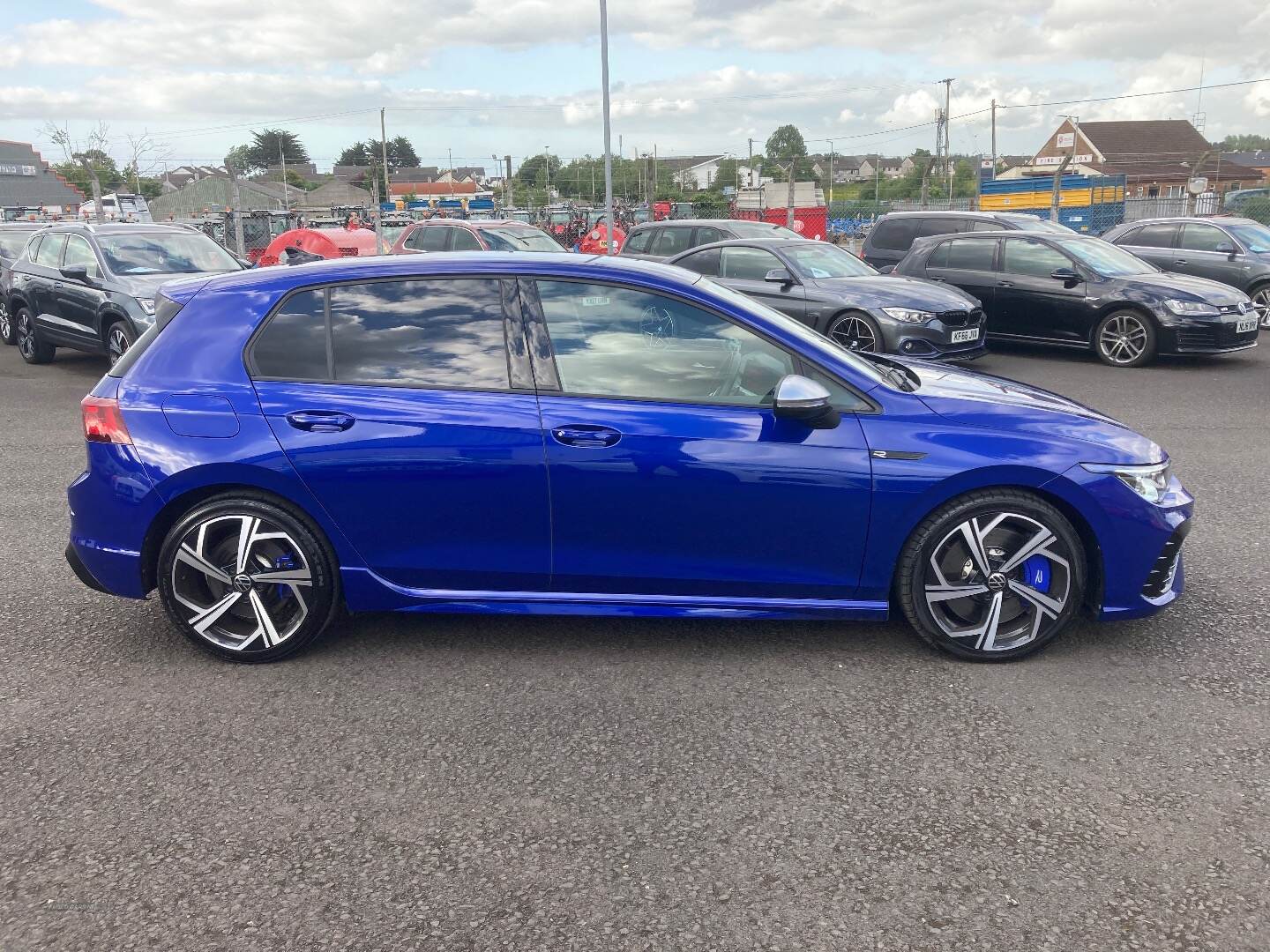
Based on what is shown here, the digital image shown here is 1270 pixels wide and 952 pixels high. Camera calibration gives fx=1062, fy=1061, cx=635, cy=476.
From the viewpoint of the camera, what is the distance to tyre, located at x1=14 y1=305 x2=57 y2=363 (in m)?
12.5

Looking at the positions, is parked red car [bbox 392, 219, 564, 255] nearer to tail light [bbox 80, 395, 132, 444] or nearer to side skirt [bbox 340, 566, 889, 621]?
tail light [bbox 80, 395, 132, 444]

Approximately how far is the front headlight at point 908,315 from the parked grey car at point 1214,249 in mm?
5949

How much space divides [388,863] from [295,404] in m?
1.86

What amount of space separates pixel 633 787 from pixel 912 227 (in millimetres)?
14455

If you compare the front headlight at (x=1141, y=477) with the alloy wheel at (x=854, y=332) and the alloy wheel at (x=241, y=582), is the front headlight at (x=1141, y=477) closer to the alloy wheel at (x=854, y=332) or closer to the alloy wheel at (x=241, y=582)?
the alloy wheel at (x=241, y=582)

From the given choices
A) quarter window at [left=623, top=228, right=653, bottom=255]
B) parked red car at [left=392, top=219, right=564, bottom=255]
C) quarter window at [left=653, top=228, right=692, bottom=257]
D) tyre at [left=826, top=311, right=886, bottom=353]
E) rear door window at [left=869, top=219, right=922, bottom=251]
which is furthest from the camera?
parked red car at [left=392, top=219, right=564, bottom=255]

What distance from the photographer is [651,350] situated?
404cm

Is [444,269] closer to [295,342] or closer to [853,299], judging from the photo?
[295,342]

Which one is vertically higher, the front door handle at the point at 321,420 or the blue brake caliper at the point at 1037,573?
the front door handle at the point at 321,420

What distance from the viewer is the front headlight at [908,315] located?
10664 mm

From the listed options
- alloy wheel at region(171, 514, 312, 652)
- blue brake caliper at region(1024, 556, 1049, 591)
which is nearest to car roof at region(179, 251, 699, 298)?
alloy wheel at region(171, 514, 312, 652)

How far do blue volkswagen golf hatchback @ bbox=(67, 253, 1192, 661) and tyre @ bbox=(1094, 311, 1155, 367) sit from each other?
8168 mm

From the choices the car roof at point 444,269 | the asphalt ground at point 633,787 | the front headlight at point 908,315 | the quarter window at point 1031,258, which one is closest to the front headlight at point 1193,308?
the quarter window at point 1031,258

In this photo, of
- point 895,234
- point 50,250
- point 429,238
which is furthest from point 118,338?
point 895,234
